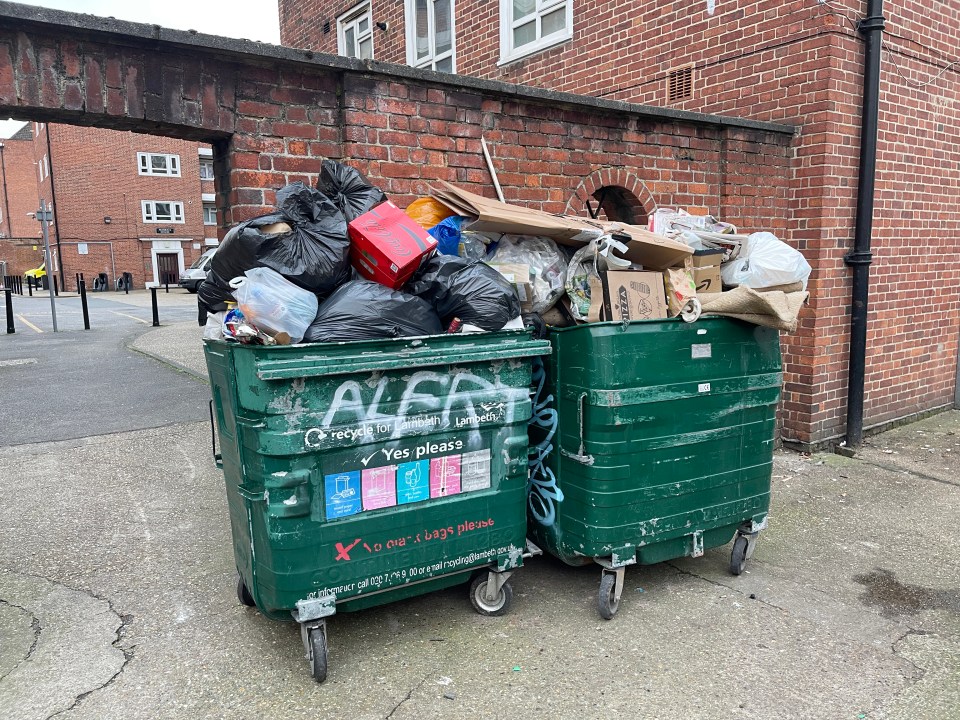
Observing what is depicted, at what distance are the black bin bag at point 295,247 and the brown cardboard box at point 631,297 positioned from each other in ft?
3.80

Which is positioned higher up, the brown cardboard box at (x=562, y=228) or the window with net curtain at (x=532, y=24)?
the window with net curtain at (x=532, y=24)

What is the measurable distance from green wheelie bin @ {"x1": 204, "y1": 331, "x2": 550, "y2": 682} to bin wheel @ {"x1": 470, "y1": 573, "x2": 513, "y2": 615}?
7 centimetres

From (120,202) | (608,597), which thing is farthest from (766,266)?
(120,202)

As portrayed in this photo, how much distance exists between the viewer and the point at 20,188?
46.8m

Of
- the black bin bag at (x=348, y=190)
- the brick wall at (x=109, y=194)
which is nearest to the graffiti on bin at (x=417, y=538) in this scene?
the black bin bag at (x=348, y=190)

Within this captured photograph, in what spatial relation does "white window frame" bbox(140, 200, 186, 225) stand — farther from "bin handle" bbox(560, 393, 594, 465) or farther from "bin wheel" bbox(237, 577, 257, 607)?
"bin handle" bbox(560, 393, 594, 465)

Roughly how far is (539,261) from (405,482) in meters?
1.29

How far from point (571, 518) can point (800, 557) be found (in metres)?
1.46

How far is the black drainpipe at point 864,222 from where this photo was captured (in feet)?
17.5

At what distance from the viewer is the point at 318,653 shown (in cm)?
261

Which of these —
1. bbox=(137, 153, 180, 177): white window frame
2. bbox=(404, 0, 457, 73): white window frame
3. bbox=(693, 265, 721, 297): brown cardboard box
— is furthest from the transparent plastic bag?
bbox=(137, 153, 180, 177): white window frame

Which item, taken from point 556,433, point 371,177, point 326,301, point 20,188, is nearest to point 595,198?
point 371,177

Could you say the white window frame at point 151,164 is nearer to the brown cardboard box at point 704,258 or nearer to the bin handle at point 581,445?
the brown cardboard box at point 704,258

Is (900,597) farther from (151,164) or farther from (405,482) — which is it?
(151,164)
